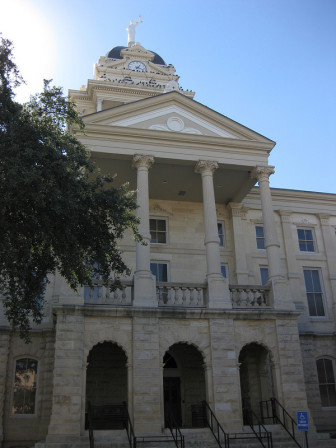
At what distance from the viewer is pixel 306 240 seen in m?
27.0

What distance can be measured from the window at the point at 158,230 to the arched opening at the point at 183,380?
557cm

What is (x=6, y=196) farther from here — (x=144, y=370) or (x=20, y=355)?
(x=20, y=355)

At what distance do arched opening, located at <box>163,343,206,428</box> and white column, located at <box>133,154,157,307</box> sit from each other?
456 cm

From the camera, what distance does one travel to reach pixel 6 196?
12.4 meters

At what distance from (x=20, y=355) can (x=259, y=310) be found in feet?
33.2

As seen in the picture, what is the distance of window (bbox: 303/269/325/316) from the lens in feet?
83.6

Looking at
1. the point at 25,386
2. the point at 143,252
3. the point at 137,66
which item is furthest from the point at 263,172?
the point at 137,66

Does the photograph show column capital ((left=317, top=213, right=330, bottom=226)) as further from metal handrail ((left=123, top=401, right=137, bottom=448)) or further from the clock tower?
metal handrail ((left=123, top=401, right=137, bottom=448))

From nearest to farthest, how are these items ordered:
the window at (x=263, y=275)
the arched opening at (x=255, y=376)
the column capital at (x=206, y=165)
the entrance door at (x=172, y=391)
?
the arched opening at (x=255, y=376) < the entrance door at (x=172, y=391) < the column capital at (x=206, y=165) < the window at (x=263, y=275)

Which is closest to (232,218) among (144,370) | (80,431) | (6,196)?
(144,370)

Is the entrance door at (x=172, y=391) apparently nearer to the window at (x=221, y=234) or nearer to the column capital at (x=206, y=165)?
the window at (x=221, y=234)

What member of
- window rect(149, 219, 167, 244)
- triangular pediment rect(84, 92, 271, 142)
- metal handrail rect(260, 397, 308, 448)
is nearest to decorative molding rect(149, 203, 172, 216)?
window rect(149, 219, 167, 244)

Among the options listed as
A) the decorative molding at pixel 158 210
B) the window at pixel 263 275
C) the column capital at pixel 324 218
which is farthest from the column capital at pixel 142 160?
the column capital at pixel 324 218

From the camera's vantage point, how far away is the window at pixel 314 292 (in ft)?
83.6
